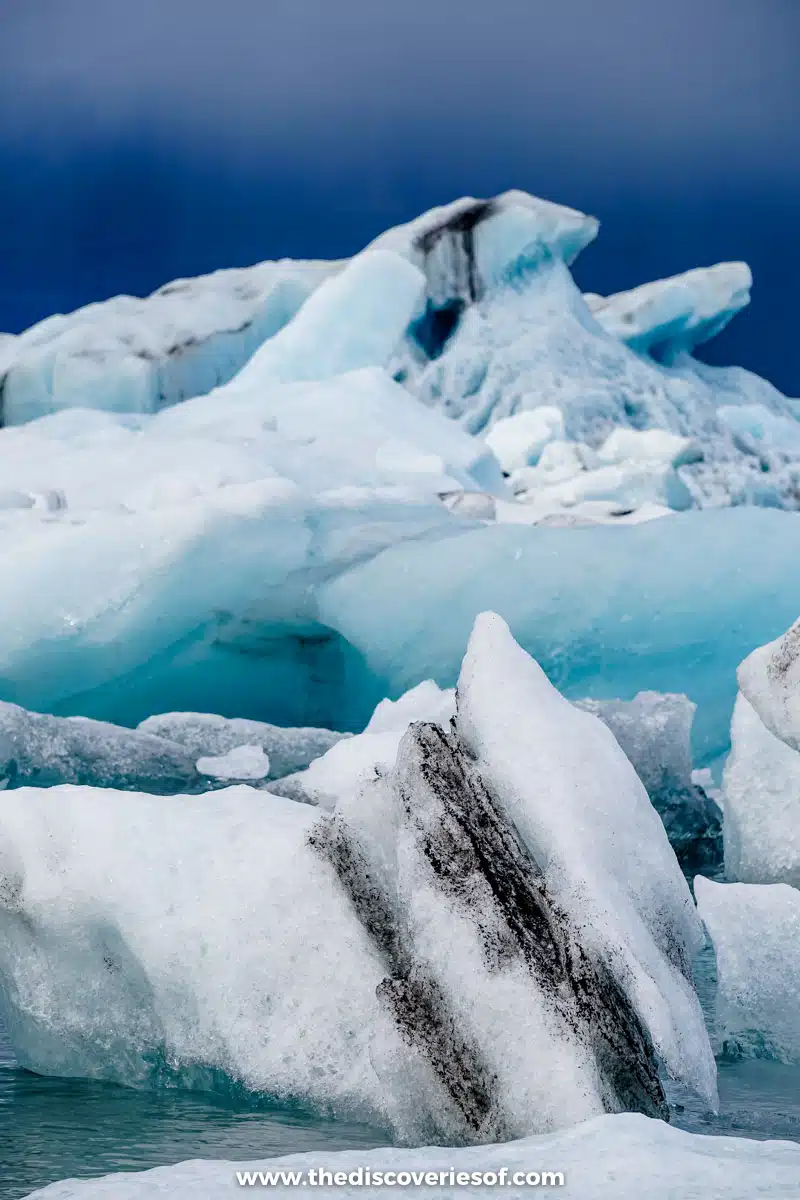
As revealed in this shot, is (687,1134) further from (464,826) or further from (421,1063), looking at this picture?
(464,826)

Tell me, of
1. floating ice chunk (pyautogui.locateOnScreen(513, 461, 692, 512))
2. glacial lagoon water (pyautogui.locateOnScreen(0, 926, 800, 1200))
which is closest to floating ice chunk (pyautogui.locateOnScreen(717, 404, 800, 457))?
floating ice chunk (pyautogui.locateOnScreen(513, 461, 692, 512))

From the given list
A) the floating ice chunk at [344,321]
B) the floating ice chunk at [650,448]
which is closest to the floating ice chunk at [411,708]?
the floating ice chunk at [344,321]

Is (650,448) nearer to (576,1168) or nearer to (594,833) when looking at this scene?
(594,833)

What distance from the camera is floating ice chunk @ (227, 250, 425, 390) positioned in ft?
51.2

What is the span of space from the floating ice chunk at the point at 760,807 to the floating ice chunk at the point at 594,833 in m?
1.29

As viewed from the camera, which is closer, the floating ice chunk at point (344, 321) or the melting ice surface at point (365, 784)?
the melting ice surface at point (365, 784)

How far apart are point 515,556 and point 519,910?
180 inches

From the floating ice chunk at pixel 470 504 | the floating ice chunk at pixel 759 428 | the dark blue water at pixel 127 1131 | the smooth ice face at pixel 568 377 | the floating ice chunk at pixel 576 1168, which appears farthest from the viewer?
the floating ice chunk at pixel 759 428

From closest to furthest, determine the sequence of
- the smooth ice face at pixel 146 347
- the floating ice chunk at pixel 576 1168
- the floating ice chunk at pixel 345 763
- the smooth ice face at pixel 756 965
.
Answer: the floating ice chunk at pixel 576 1168
the smooth ice face at pixel 756 965
the floating ice chunk at pixel 345 763
the smooth ice face at pixel 146 347

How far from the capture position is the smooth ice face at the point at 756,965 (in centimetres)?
265

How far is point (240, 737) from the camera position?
6246mm

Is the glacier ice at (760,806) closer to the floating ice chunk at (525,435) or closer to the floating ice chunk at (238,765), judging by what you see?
the floating ice chunk at (238,765)

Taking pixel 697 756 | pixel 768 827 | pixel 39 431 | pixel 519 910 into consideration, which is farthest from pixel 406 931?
pixel 39 431

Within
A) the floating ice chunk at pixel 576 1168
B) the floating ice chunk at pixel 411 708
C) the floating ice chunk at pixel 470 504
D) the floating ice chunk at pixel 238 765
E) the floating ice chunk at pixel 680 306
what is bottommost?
the floating ice chunk at pixel 238 765
